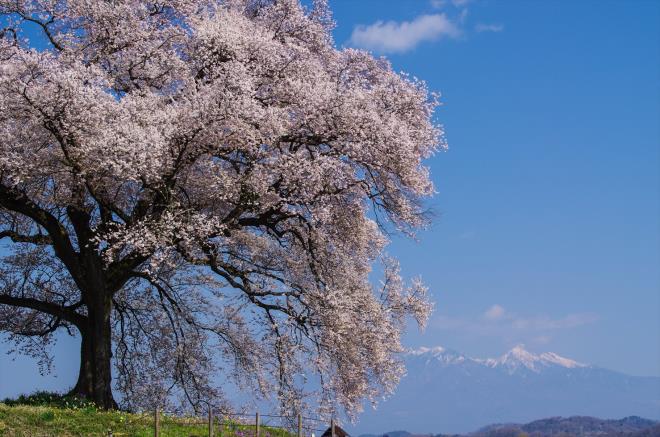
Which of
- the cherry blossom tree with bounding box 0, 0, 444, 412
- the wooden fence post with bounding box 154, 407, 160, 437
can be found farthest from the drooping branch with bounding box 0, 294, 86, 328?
the wooden fence post with bounding box 154, 407, 160, 437

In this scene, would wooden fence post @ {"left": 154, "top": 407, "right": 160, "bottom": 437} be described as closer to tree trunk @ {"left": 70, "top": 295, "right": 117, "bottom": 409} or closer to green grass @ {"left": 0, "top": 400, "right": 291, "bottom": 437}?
green grass @ {"left": 0, "top": 400, "right": 291, "bottom": 437}

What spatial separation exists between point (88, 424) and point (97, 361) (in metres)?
5.01

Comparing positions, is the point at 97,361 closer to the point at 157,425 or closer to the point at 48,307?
the point at 48,307

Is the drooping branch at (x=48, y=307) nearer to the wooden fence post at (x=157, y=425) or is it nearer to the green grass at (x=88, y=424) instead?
the green grass at (x=88, y=424)

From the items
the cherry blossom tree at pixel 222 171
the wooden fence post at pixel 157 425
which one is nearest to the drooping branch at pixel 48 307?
the cherry blossom tree at pixel 222 171

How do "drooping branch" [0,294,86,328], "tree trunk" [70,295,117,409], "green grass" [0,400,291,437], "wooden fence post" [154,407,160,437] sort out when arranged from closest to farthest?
"wooden fence post" [154,407,160,437]
"green grass" [0,400,291,437]
"tree trunk" [70,295,117,409]
"drooping branch" [0,294,86,328]

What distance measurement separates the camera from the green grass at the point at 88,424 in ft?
92.6

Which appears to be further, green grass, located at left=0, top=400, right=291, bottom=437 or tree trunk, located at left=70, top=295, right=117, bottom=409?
tree trunk, located at left=70, top=295, right=117, bottom=409

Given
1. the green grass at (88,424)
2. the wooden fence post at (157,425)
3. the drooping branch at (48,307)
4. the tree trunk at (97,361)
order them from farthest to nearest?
1. the drooping branch at (48,307)
2. the tree trunk at (97,361)
3. the green grass at (88,424)
4. the wooden fence post at (157,425)

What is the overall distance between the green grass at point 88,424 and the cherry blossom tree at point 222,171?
329 cm

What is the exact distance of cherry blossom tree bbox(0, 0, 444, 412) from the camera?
2989 centimetres

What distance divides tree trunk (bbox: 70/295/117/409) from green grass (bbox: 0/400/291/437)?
2.09 m

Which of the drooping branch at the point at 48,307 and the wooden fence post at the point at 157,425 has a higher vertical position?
the drooping branch at the point at 48,307

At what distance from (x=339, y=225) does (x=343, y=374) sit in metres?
5.92
